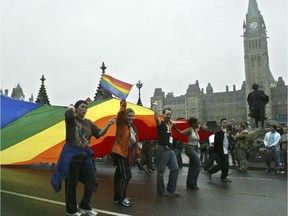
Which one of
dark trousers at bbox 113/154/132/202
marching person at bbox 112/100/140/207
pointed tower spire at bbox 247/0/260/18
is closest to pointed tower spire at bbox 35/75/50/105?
marching person at bbox 112/100/140/207

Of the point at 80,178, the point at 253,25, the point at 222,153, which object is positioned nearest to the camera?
the point at 80,178

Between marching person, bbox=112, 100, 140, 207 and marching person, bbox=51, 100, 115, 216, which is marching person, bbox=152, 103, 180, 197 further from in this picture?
marching person, bbox=51, 100, 115, 216

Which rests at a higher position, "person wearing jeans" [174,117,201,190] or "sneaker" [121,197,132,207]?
"person wearing jeans" [174,117,201,190]

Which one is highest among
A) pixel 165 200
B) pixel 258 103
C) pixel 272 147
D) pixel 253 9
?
pixel 253 9

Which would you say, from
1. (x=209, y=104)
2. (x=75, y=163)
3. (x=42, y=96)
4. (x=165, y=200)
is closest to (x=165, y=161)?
(x=165, y=200)

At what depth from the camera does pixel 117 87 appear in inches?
342

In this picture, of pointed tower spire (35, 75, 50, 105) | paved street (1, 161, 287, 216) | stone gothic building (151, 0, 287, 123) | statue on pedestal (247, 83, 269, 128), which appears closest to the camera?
paved street (1, 161, 287, 216)

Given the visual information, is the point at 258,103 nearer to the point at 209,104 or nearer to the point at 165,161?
the point at 165,161

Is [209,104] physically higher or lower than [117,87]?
higher

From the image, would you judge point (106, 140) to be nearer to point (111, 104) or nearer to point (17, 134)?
point (111, 104)

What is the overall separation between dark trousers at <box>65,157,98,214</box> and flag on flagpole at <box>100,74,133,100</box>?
337 cm

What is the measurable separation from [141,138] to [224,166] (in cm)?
327

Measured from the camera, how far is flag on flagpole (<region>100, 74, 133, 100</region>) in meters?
8.46

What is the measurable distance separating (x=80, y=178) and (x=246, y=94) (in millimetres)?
139440
